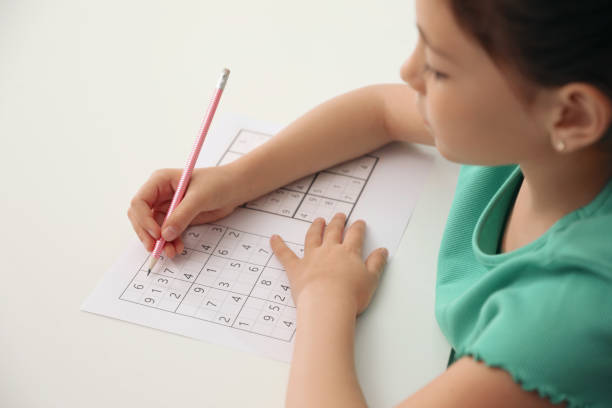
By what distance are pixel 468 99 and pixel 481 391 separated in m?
0.24

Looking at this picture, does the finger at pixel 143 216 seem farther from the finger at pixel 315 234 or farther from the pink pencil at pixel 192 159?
the finger at pixel 315 234

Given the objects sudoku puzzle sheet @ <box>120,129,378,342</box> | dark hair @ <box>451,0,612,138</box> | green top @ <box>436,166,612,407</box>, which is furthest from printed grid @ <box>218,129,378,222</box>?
dark hair @ <box>451,0,612,138</box>

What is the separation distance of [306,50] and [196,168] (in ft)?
1.04

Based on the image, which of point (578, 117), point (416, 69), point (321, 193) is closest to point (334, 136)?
point (321, 193)

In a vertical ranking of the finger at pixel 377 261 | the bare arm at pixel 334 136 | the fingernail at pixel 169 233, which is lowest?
the finger at pixel 377 261

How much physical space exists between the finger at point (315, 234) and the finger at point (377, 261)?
2.5 inches

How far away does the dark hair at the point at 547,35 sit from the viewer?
48cm

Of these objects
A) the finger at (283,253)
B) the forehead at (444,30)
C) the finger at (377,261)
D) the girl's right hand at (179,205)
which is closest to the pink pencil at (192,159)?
the girl's right hand at (179,205)

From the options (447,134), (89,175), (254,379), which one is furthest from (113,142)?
(447,134)

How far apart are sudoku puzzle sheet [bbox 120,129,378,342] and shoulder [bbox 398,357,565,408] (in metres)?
0.19

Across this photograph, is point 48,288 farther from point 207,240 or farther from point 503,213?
point 503,213

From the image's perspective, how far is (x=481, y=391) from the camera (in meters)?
0.60

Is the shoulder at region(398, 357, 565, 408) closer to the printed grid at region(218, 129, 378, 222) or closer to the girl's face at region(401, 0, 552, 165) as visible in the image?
the girl's face at region(401, 0, 552, 165)

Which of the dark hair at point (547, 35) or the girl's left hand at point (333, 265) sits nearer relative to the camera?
the dark hair at point (547, 35)
